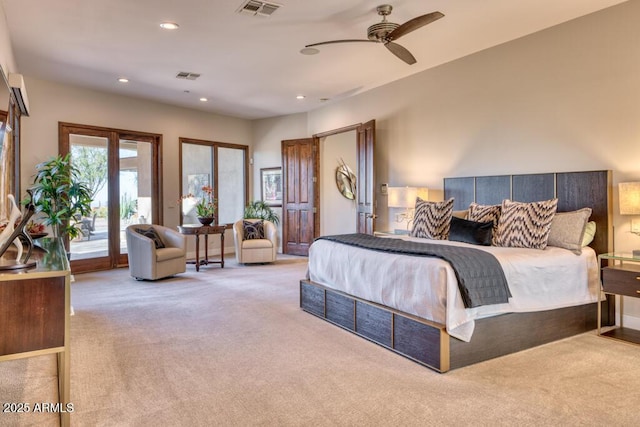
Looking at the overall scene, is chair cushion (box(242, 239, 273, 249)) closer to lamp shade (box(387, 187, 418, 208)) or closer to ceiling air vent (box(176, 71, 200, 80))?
lamp shade (box(387, 187, 418, 208))

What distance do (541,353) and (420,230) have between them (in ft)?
6.10

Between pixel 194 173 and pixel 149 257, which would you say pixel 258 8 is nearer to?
pixel 149 257

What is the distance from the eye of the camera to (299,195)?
825 cm

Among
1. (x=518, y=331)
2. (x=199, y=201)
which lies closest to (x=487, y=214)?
(x=518, y=331)

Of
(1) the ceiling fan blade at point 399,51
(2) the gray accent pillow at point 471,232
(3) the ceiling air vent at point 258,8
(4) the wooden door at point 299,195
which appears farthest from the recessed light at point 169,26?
(4) the wooden door at point 299,195

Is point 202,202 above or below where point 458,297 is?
above

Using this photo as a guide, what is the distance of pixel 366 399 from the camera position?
234cm

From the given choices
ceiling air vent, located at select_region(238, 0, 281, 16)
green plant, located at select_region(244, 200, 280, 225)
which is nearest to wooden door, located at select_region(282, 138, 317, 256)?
green plant, located at select_region(244, 200, 280, 225)

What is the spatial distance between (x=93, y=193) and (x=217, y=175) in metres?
2.49

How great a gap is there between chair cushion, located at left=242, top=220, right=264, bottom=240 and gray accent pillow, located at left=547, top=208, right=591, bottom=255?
4.83 meters

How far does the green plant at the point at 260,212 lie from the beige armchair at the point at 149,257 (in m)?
2.55

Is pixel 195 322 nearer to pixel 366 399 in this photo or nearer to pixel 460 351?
pixel 366 399

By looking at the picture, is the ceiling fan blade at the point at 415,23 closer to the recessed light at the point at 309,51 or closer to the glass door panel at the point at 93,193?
the recessed light at the point at 309,51

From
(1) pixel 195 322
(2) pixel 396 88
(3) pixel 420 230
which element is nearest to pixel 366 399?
(1) pixel 195 322
